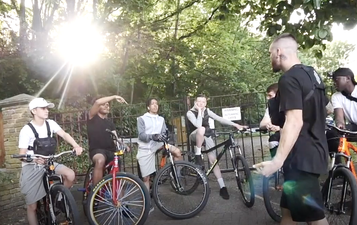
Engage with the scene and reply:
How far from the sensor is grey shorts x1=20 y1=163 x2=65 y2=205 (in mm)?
4508

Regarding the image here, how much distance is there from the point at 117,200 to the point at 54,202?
2.48 ft

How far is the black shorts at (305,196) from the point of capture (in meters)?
2.60

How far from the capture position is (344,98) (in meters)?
4.59

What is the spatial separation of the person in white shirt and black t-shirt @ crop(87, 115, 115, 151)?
3024mm

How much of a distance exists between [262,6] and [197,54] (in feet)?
35.5

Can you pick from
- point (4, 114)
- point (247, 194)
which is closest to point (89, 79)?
point (4, 114)

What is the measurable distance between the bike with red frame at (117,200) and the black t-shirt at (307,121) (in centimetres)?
235

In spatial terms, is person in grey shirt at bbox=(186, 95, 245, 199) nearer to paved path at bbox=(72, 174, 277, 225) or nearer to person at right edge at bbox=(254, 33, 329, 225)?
paved path at bbox=(72, 174, 277, 225)

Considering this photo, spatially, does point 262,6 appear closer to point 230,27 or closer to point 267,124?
point 267,124

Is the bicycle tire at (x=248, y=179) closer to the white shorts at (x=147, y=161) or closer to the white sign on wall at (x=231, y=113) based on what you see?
the white shorts at (x=147, y=161)

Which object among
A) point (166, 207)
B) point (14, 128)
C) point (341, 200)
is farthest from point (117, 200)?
point (14, 128)

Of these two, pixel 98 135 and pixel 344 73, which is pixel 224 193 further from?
pixel 344 73

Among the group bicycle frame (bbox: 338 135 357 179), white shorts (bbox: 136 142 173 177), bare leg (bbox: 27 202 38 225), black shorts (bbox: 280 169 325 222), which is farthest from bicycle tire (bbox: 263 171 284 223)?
bare leg (bbox: 27 202 38 225)

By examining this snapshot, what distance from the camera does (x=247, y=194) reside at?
5441 millimetres
